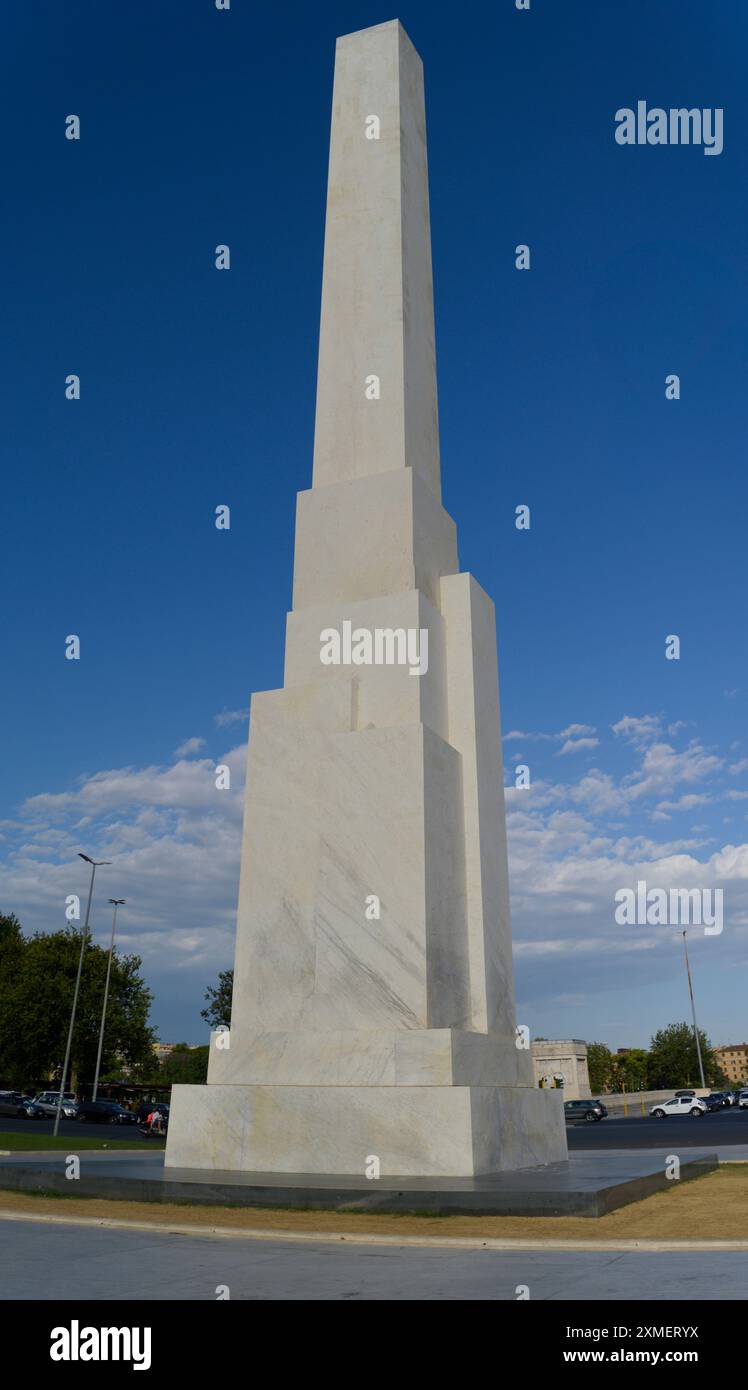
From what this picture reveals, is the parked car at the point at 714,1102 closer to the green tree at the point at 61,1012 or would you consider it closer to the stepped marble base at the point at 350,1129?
the green tree at the point at 61,1012

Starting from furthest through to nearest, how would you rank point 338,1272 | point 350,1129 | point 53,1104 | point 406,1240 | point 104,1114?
point 53,1104 → point 104,1114 → point 350,1129 → point 406,1240 → point 338,1272

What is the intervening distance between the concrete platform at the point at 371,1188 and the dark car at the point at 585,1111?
42.5m

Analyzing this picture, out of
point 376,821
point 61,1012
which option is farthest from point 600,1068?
point 376,821

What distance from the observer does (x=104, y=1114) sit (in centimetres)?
4759

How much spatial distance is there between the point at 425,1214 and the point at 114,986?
6761 cm

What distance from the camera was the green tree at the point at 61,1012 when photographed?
66875 millimetres

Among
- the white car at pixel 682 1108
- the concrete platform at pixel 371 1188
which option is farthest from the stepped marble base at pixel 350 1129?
the white car at pixel 682 1108

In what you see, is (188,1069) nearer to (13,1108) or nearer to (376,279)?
(13,1108)

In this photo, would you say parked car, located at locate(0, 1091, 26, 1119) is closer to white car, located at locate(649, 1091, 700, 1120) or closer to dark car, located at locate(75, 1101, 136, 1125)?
dark car, located at locate(75, 1101, 136, 1125)

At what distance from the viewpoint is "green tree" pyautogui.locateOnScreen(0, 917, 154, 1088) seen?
6688 cm

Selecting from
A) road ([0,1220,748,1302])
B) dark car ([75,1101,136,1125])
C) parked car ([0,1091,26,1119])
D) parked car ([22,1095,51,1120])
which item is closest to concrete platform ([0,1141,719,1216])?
road ([0,1220,748,1302])

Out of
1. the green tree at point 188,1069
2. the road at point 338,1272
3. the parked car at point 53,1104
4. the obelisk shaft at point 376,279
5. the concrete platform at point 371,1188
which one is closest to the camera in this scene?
the road at point 338,1272

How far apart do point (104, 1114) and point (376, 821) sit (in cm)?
4115
